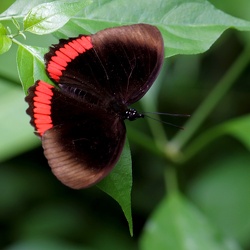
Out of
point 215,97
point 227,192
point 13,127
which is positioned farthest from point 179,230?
point 13,127

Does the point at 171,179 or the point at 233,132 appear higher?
the point at 233,132

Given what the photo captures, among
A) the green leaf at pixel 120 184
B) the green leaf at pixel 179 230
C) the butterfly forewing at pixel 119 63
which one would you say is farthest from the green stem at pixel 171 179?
the green leaf at pixel 120 184

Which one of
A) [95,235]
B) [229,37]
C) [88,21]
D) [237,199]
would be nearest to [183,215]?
[237,199]

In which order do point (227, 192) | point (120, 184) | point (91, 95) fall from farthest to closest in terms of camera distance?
point (227, 192) < point (91, 95) < point (120, 184)

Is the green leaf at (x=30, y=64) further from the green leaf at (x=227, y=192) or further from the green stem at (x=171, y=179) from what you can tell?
the green leaf at (x=227, y=192)

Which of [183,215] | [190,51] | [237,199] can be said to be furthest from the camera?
[237,199]

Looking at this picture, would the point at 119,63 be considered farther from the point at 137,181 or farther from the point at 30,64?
the point at 137,181

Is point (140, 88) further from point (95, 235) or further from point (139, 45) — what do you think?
point (95, 235)
